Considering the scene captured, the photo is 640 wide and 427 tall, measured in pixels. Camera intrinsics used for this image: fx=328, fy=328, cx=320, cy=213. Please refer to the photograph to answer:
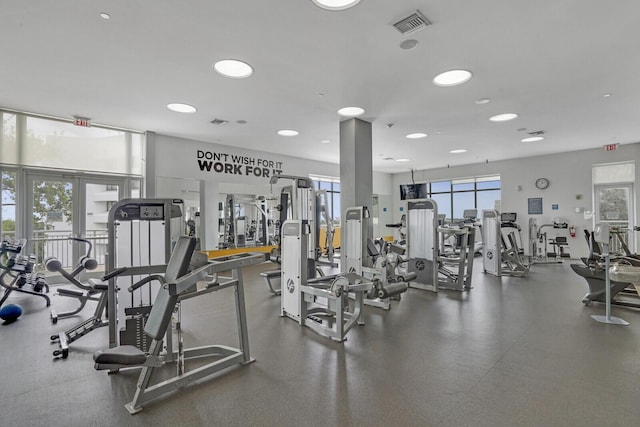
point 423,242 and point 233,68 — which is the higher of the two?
point 233,68

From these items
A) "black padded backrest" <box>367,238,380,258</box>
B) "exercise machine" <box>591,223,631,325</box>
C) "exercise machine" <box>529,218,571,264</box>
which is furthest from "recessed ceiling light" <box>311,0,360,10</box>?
"exercise machine" <box>529,218,571,264</box>

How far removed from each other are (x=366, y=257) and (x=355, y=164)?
6.12ft

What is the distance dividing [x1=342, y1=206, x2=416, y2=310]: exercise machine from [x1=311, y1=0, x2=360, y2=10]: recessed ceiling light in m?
2.73

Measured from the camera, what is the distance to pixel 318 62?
390 cm

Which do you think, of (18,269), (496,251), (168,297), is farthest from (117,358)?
(496,251)

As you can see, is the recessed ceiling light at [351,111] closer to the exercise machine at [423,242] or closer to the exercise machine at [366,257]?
the exercise machine at [366,257]

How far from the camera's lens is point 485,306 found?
4656mm

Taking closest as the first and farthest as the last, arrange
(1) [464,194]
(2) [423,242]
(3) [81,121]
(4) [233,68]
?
(4) [233,68]
(2) [423,242]
(3) [81,121]
(1) [464,194]

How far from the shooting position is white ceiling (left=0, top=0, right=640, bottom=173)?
116 inches

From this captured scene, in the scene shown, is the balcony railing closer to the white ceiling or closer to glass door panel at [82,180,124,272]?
glass door panel at [82,180,124,272]

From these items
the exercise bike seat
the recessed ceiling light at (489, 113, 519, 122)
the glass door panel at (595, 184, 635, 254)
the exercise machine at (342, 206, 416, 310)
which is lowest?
the exercise bike seat

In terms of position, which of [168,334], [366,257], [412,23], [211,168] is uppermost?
[412,23]

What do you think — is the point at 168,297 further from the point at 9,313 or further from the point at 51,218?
the point at 51,218

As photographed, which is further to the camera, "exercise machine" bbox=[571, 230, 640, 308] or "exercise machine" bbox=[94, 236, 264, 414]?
"exercise machine" bbox=[571, 230, 640, 308]
